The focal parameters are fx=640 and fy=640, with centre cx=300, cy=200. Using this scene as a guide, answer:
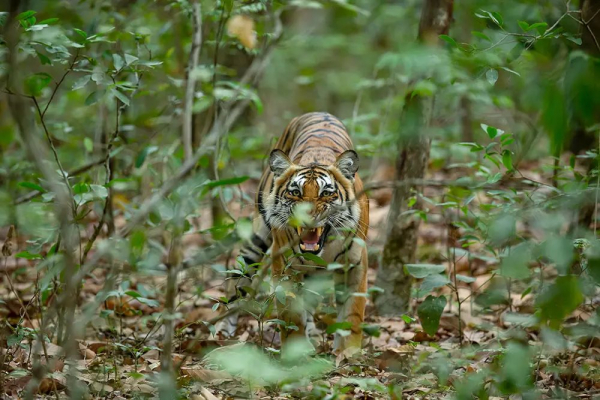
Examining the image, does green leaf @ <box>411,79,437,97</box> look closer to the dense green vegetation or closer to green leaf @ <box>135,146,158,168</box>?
the dense green vegetation

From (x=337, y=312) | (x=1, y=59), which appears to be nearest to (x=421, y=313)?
(x=337, y=312)

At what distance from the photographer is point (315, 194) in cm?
438

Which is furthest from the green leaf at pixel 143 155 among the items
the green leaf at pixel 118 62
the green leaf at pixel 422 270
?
the green leaf at pixel 422 270

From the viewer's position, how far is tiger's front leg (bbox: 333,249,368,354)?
4227 mm

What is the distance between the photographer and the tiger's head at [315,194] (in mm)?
4305

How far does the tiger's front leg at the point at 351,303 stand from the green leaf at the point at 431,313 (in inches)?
25.9

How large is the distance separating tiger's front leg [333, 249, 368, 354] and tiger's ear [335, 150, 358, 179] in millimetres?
577

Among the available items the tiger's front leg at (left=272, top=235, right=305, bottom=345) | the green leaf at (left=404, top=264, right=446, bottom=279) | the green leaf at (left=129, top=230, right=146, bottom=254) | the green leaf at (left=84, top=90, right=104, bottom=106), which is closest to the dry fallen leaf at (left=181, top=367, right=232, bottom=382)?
the tiger's front leg at (left=272, top=235, right=305, bottom=345)

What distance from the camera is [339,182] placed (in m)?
4.56

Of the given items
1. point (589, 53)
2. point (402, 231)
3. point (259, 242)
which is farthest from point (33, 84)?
point (589, 53)

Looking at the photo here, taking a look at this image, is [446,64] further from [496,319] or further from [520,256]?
[496,319]

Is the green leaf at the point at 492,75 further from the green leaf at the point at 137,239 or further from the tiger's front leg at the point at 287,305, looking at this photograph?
Answer: the green leaf at the point at 137,239

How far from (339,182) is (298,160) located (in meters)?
0.56

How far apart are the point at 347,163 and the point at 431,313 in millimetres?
1533
